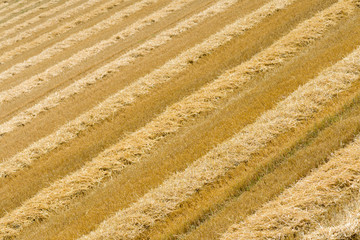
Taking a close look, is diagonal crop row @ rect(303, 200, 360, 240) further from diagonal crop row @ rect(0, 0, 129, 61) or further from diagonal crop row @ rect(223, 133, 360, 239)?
diagonal crop row @ rect(0, 0, 129, 61)

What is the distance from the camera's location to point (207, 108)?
32.4 feet

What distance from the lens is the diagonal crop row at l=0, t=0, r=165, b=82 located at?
674 inches

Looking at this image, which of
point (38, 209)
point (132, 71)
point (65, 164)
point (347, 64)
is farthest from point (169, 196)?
point (132, 71)

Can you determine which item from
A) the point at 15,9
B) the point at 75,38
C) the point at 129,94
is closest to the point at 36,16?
the point at 15,9

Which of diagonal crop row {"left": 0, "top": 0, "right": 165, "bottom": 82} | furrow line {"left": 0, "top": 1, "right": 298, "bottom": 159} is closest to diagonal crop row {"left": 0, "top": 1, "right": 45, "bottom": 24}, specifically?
diagonal crop row {"left": 0, "top": 0, "right": 165, "bottom": 82}

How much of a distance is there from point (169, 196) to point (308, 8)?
31.5 feet

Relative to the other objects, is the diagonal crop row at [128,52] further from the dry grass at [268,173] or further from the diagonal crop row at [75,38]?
the dry grass at [268,173]

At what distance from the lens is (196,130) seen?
29.7ft

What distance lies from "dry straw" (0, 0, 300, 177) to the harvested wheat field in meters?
0.05

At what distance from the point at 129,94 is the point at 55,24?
12240 millimetres

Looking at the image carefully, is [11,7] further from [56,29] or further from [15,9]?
[56,29]

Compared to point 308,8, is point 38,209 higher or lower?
lower

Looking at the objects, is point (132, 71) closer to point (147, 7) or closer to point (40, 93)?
point (40, 93)

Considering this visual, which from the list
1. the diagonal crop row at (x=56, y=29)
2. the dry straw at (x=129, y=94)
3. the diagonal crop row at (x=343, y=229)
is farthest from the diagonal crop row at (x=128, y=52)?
the diagonal crop row at (x=343, y=229)
